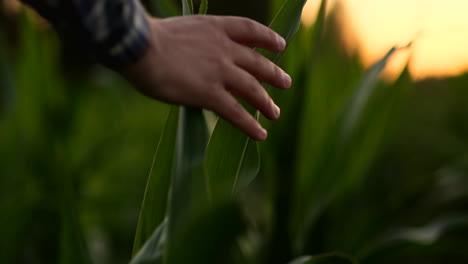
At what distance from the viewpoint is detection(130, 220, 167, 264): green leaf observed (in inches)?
23.4

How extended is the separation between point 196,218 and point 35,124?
1068 mm

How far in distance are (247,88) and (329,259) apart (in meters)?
0.19

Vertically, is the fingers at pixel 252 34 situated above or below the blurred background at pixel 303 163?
above

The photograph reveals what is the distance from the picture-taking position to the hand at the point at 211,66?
1.84ft

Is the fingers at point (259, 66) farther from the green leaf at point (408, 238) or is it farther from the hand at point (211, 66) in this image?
the green leaf at point (408, 238)

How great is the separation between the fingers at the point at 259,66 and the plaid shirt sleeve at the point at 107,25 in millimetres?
83

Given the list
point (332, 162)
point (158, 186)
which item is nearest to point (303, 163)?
point (332, 162)

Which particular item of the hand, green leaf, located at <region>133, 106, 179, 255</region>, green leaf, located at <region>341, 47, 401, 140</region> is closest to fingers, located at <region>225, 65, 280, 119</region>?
the hand

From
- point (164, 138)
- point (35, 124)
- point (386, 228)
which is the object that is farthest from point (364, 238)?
point (35, 124)

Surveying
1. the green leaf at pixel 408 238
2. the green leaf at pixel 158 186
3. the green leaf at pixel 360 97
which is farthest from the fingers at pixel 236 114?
the green leaf at pixel 408 238

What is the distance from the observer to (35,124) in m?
1.47

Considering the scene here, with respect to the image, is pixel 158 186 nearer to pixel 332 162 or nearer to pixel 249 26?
pixel 249 26

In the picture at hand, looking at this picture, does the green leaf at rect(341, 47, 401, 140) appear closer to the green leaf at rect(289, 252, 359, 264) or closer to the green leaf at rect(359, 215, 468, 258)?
the green leaf at rect(359, 215, 468, 258)

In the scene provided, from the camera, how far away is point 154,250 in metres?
0.61
